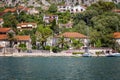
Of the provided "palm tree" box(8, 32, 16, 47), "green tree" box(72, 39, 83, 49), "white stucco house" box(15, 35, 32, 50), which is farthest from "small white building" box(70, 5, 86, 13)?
"palm tree" box(8, 32, 16, 47)

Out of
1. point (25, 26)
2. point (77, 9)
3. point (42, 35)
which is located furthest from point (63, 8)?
point (42, 35)

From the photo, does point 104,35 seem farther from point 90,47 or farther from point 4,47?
point 4,47

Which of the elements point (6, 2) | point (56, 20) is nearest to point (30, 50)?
point (56, 20)

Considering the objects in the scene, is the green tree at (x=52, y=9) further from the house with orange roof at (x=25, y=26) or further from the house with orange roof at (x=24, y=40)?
the house with orange roof at (x=24, y=40)

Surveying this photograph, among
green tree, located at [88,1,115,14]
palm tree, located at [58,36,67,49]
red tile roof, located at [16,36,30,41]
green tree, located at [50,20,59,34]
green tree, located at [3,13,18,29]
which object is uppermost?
green tree, located at [88,1,115,14]

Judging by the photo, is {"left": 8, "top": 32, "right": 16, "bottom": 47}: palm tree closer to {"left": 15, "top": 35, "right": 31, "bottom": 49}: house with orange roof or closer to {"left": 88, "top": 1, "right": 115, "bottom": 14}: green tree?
{"left": 15, "top": 35, "right": 31, "bottom": 49}: house with orange roof

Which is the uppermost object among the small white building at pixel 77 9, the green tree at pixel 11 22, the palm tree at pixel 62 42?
the small white building at pixel 77 9

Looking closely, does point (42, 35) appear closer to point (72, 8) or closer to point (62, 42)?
point (62, 42)

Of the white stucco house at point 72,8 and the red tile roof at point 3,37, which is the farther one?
the white stucco house at point 72,8

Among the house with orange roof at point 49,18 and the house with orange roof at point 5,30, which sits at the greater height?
the house with orange roof at point 49,18

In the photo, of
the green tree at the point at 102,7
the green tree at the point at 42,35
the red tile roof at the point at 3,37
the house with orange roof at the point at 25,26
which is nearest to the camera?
the green tree at the point at 42,35

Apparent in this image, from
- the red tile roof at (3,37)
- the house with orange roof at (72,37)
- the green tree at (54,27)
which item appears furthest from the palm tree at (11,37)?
the green tree at (54,27)
